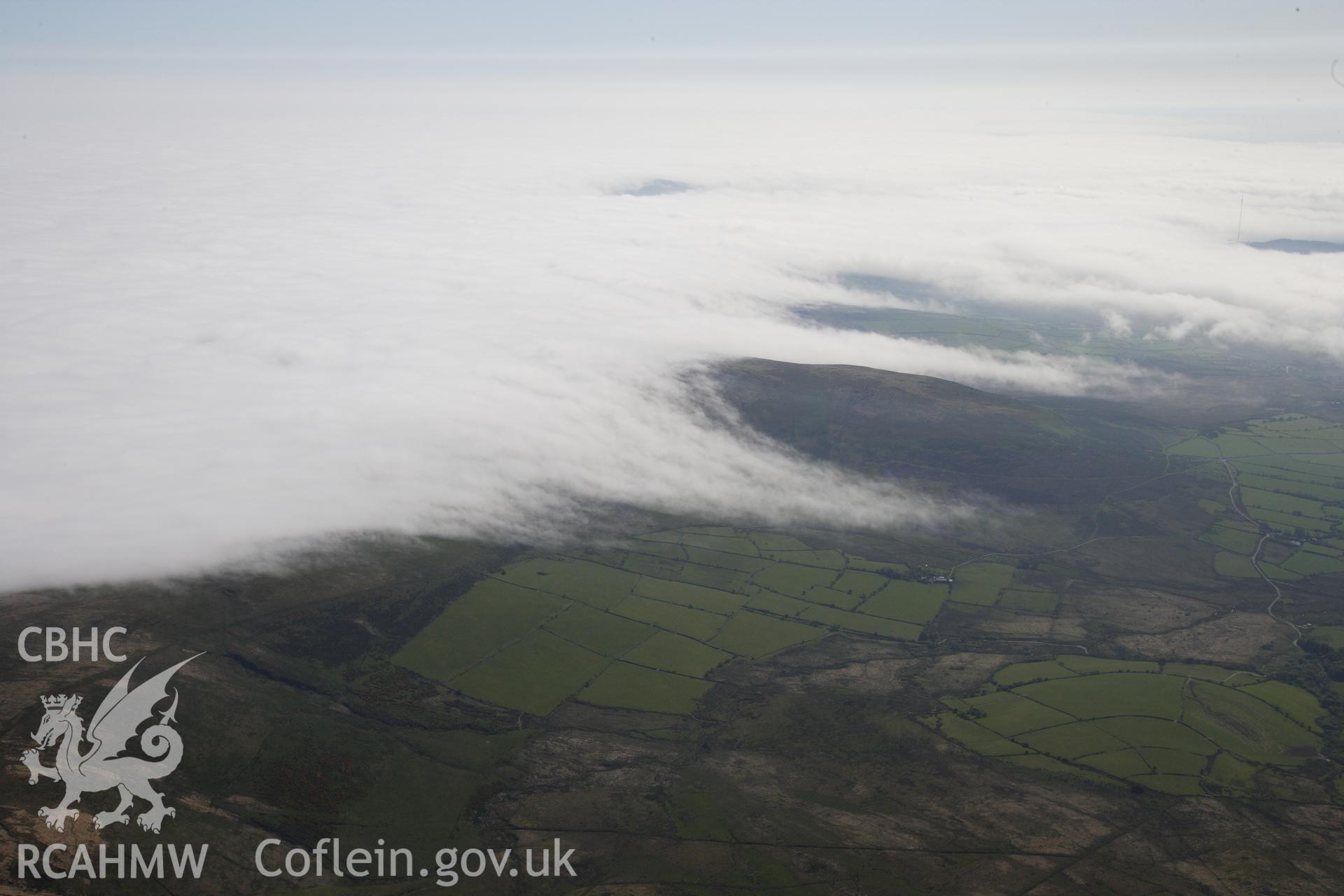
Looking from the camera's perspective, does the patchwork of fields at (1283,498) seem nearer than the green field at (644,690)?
No

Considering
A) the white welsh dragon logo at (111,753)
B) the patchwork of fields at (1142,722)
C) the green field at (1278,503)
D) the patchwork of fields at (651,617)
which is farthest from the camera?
the green field at (1278,503)

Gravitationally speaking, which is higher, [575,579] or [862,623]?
[862,623]

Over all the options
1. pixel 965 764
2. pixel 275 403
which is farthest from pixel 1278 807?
pixel 275 403

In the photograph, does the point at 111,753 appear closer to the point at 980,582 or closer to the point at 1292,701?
the point at 980,582

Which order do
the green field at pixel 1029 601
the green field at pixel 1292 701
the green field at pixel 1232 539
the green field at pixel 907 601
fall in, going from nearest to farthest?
the green field at pixel 1292 701 → the green field at pixel 907 601 → the green field at pixel 1029 601 → the green field at pixel 1232 539

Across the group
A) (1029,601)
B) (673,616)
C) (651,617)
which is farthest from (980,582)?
(651,617)

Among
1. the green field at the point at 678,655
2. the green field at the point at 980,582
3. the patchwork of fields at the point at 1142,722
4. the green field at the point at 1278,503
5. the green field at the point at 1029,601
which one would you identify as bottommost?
the green field at the point at 678,655

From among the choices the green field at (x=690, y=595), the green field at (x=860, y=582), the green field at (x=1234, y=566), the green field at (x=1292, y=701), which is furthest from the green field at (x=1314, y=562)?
the green field at (x=690, y=595)

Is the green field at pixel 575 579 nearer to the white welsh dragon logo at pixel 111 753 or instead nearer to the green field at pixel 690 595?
the green field at pixel 690 595
